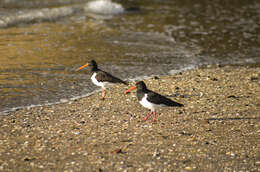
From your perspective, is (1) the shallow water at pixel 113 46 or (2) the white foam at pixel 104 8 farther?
(2) the white foam at pixel 104 8

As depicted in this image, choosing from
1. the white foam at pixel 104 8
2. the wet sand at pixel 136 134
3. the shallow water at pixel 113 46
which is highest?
the white foam at pixel 104 8

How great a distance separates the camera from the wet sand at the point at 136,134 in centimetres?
673

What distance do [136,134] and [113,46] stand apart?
32.2ft

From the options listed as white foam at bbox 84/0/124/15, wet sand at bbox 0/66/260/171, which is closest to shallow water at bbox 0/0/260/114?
white foam at bbox 84/0/124/15

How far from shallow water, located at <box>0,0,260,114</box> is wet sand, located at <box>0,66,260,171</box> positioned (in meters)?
1.58

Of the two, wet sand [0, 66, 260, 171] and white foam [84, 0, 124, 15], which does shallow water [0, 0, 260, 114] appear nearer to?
white foam [84, 0, 124, 15]

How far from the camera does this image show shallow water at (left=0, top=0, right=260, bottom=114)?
12031 mm

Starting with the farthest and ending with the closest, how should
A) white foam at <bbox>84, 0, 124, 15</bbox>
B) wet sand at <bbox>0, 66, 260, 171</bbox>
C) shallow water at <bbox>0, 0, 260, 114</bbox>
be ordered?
white foam at <bbox>84, 0, 124, 15</bbox> → shallow water at <bbox>0, 0, 260, 114</bbox> → wet sand at <bbox>0, 66, 260, 171</bbox>

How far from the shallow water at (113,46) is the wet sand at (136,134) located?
5.17 ft

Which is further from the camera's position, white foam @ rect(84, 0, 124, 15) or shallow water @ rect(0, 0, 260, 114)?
white foam @ rect(84, 0, 124, 15)

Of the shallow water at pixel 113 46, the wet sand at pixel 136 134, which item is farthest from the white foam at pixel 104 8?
the wet sand at pixel 136 134

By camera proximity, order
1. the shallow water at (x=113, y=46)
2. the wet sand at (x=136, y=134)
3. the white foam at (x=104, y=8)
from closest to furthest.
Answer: the wet sand at (x=136, y=134), the shallow water at (x=113, y=46), the white foam at (x=104, y=8)

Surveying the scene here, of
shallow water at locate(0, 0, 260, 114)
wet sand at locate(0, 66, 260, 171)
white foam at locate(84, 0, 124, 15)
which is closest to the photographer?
wet sand at locate(0, 66, 260, 171)

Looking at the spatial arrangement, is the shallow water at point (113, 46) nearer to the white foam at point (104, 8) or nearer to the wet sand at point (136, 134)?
the white foam at point (104, 8)
